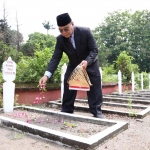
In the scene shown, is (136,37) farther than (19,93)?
Yes

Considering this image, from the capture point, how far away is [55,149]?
2098 millimetres

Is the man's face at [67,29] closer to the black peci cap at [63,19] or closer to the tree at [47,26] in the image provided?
the black peci cap at [63,19]

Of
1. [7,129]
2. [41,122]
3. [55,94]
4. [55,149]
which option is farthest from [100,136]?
[55,94]

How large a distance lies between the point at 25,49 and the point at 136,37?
1968 centimetres

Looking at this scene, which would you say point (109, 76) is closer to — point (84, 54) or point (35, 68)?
point (35, 68)

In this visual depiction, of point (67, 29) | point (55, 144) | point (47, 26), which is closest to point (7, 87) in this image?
point (67, 29)

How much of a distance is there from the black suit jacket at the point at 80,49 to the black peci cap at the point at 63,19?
1.29 ft

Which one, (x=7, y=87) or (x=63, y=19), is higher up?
(x=63, y=19)

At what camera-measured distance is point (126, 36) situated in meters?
35.6

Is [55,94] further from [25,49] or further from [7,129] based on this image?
[25,49]

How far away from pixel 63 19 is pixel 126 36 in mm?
34659

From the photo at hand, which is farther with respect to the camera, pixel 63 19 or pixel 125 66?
pixel 125 66

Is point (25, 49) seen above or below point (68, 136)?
above

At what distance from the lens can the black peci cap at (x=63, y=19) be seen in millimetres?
2926
